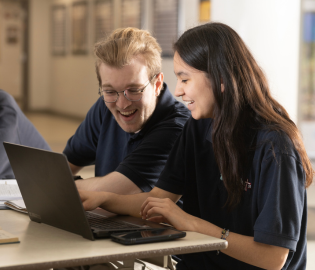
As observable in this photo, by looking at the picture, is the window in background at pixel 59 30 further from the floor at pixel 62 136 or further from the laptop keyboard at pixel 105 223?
the laptop keyboard at pixel 105 223

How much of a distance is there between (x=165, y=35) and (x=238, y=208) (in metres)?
5.32

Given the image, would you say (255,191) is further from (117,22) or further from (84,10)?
(84,10)

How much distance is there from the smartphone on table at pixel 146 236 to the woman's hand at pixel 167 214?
0.11 metres

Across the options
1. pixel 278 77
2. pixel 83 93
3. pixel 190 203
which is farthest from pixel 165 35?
pixel 190 203

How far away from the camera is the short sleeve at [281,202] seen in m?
1.12

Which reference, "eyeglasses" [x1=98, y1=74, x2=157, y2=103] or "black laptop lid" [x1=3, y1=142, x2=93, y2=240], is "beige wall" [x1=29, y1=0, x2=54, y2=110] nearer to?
"eyeglasses" [x1=98, y1=74, x2=157, y2=103]

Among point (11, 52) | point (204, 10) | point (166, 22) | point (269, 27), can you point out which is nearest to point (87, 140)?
point (269, 27)

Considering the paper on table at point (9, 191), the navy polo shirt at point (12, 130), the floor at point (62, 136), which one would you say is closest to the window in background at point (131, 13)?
the floor at point (62, 136)

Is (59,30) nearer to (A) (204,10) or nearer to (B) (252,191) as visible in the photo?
(A) (204,10)

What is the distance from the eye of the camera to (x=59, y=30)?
10.4 metres

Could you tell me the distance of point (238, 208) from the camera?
129 centimetres

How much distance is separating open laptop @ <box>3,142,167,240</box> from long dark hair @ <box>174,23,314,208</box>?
271mm

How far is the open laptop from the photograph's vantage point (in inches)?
39.7

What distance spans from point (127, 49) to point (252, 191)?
797 millimetres
